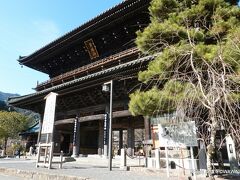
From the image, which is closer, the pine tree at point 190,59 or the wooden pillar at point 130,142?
the pine tree at point 190,59

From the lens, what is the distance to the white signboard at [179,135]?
5600mm

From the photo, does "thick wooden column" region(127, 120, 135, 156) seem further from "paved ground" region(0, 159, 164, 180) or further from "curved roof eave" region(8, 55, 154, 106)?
"paved ground" region(0, 159, 164, 180)

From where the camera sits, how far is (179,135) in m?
6.12

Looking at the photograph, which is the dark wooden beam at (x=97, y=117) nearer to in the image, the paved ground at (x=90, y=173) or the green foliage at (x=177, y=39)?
the paved ground at (x=90, y=173)

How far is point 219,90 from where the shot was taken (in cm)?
396

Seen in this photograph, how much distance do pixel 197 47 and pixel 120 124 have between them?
13277 mm

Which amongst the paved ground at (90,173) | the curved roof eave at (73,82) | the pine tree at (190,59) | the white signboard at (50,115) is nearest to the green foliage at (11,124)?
the curved roof eave at (73,82)

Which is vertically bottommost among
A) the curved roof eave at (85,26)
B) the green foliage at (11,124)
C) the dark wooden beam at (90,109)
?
the dark wooden beam at (90,109)

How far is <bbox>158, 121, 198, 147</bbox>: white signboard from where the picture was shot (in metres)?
5.60

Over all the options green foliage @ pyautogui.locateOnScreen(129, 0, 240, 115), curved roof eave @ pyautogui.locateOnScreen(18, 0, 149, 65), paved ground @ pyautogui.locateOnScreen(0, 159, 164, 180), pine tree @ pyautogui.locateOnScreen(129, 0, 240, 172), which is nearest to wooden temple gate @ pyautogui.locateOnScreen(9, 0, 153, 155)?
curved roof eave @ pyautogui.locateOnScreen(18, 0, 149, 65)

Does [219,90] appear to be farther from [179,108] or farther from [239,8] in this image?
[239,8]

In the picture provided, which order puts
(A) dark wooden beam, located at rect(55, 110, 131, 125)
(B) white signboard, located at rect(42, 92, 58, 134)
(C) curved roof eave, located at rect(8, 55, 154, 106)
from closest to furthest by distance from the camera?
(B) white signboard, located at rect(42, 92, 58, 134), (C) curved roof eave, located at rect(8, 55, 154, 106), (A) dark wooden beam, located at rect(55, 110, 131, 125)

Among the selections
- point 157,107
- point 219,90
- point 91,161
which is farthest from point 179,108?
point 91,161

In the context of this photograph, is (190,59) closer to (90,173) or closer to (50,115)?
(90,173)
